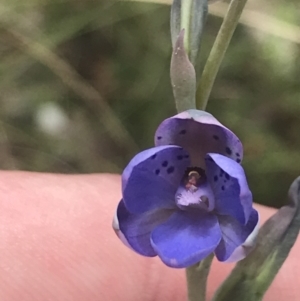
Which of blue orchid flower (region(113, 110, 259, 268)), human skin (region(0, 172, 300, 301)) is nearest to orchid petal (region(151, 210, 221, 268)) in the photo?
blue orchid flower (region(113, 110, 259, 268))

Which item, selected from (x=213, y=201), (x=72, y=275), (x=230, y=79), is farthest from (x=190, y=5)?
(x=230, y=79)

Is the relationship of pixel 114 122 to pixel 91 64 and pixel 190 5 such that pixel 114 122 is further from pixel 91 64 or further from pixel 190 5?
pixel 190 5

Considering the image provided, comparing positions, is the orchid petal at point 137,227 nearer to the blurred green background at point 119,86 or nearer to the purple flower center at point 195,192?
the purple flower center at point 195,192

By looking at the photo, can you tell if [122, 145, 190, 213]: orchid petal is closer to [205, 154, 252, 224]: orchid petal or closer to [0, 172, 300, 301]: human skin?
[205, 154, 252, 224]: orchid petal

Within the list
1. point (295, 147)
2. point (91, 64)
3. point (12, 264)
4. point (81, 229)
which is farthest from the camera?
point (91, 64)

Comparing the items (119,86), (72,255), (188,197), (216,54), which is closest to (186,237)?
(188,197)

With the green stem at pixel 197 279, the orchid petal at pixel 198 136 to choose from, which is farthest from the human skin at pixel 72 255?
the orchid petal at pixel 198 136

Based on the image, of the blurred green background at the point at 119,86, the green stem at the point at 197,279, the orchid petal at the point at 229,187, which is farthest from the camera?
the blurred green background at the point at 119,86
